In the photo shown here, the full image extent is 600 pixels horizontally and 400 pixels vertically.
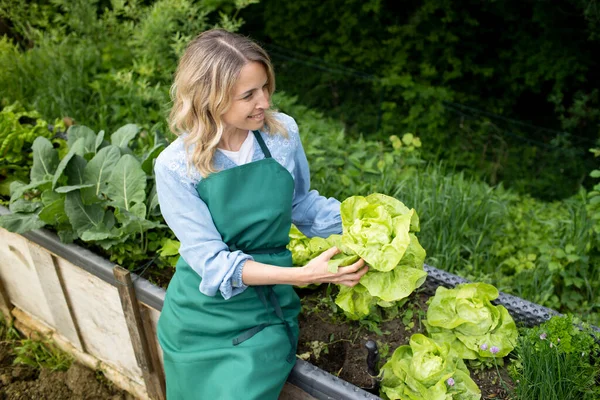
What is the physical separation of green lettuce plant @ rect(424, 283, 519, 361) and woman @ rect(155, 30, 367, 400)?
1.84 ft

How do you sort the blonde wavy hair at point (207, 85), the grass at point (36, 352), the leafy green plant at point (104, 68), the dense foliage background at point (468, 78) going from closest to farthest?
1. the blonde wavy hair at point (207, 85)
2. the grass at point (36, 352)
3. the leafy green plant at point (104, 68)
4. the dense foliage background at point (468, 78)

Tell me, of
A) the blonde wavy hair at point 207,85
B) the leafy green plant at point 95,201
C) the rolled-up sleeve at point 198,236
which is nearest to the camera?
the blonde wavy hair at point 207,85

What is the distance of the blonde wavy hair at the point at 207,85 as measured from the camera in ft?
5.27

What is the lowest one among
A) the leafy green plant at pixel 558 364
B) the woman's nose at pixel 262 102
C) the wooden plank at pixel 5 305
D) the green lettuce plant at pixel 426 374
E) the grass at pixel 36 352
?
the grass at pixel 36 352

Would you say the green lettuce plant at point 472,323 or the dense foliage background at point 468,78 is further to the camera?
the dense foliage background at point 468,78

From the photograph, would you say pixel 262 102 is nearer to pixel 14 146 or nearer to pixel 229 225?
pixel 229 225

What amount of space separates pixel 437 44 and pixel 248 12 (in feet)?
10.0

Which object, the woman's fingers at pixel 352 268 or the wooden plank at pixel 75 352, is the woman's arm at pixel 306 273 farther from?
the wooden plank at pixel 75 352

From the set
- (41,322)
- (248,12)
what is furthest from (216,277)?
(248,12)

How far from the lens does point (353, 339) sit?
229 centimetres

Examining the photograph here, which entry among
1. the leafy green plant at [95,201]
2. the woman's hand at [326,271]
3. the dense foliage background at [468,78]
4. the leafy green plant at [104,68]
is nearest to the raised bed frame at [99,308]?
the leafy green plant at [95,201]

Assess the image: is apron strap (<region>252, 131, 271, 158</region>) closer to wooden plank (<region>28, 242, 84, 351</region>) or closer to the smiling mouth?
the smiling mouth

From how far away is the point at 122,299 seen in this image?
94.6 inches

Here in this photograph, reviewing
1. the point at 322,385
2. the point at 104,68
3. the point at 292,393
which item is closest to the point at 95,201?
the point at 292,393
